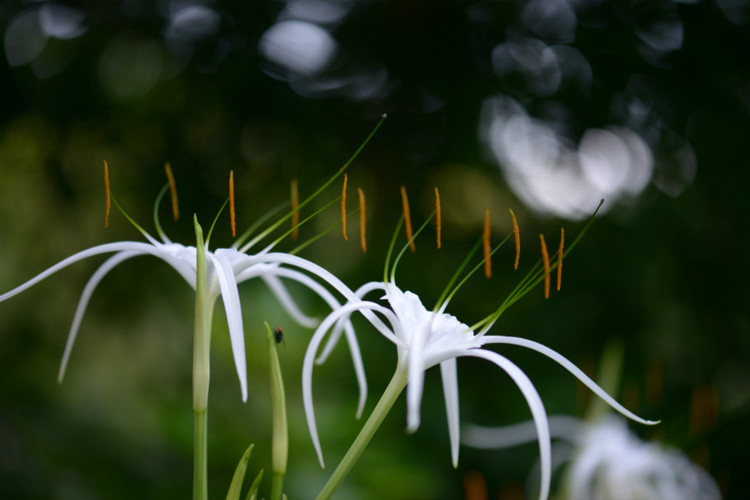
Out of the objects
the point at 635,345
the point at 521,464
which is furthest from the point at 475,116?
the point at 521,464

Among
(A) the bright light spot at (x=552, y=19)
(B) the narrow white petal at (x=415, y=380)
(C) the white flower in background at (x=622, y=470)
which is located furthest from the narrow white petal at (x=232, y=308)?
(A) the bright light spot at (x=552, y=19)

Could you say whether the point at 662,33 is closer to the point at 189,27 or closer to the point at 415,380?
the point at 189,27

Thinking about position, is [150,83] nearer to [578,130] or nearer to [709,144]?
[578,130]

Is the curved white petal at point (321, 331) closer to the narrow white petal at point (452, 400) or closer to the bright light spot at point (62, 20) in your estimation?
the narrow white petal at point (452, 400)

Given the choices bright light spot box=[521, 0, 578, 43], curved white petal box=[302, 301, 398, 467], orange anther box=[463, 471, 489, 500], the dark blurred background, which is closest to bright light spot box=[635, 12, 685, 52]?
the dark blurred background

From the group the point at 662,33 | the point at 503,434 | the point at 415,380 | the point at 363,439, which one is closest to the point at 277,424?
the point at 363,439
